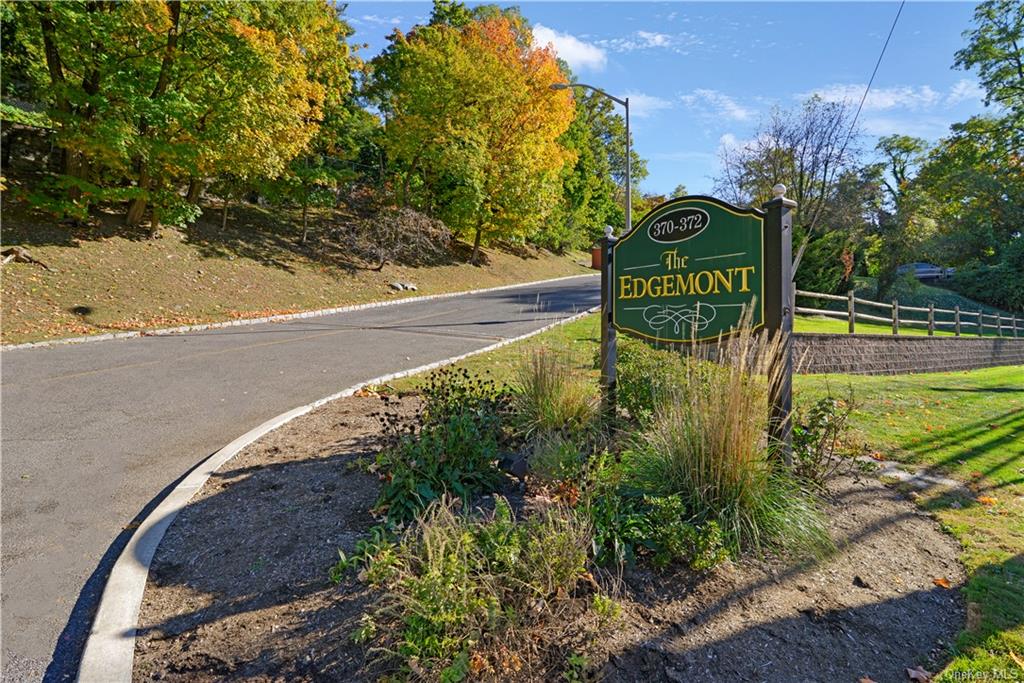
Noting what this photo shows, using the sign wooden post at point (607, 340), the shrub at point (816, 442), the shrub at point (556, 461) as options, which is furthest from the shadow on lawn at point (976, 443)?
the shrub at point (556, 461)

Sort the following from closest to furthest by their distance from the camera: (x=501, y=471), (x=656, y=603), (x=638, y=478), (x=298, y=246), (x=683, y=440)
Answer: (x=656, y=603) → (x=683, y=440) → (x=638, y=478) → (x=501, y=471) → (x=298, y=246)

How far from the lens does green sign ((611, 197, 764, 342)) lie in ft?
12.0

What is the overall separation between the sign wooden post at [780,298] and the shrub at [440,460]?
1.94 meters

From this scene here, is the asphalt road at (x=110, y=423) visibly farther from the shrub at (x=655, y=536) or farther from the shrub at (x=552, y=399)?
the shrub at (x=655, y=536)

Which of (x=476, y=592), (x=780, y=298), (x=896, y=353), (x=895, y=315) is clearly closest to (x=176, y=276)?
(x=476, y=592)

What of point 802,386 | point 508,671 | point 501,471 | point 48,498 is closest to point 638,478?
point 501,471

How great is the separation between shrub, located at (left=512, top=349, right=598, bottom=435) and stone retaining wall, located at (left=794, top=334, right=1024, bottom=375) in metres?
4.95

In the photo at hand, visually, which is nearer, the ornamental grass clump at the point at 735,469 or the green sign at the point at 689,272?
the ornamental grass clump at the point at 735,469

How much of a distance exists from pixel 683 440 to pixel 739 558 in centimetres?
69

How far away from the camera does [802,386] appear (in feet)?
24.6

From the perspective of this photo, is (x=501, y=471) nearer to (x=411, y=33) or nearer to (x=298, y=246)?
(x=298, y=246)

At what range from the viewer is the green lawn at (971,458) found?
2455mm

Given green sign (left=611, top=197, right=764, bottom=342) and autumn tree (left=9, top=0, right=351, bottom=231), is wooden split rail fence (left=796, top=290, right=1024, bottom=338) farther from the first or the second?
autumn tree (left=9, top=0, right=351, bottom=231)

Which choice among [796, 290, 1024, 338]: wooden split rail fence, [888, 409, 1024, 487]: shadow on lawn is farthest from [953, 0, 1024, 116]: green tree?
[888, 409, 1024, 487]: shadow on lawn
